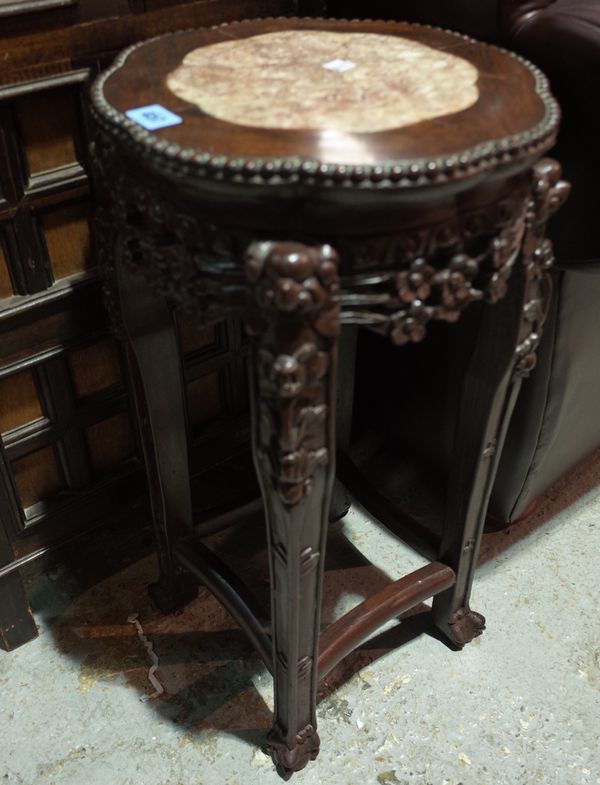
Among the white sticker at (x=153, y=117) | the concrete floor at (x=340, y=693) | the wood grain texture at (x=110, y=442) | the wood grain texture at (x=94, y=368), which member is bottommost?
the concrete floor at (x=340, y=693)

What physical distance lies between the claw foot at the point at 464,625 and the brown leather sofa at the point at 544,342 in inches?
7.4

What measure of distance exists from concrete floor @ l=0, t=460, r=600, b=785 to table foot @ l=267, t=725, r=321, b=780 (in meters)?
0.02

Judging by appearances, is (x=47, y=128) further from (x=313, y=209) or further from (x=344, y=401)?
(x=344, y=401)

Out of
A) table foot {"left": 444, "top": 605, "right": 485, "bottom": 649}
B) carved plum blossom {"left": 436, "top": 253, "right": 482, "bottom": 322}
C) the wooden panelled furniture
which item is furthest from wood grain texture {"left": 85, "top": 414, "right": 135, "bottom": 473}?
carved plum blossom {"left": 436, "top": 253, "right": 482, "bottom": 322}

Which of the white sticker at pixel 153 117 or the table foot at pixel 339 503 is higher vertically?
the white sticker at pixel 153 117

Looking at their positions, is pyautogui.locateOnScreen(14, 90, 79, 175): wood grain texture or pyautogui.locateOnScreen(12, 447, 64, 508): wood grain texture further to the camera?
pyautogui.locateOnScreen(12, 447, 64, 508): wood grain texture

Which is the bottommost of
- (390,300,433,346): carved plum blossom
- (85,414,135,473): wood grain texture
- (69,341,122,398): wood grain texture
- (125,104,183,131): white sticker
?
(85,414,135,473): wood grain texture

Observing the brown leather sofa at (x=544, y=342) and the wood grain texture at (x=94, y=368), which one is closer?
the brown leather sofa at (x=544, y=342)

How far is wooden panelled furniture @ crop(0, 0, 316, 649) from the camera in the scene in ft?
2.67

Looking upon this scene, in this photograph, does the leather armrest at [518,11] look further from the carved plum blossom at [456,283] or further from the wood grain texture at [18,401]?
the wood grain texture at [18,401]

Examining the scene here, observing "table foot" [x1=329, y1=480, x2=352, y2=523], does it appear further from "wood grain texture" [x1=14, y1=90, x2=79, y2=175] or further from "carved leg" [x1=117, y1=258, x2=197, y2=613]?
"wood grain texture" [x1=14, y1=90, x2=79, y2=175]

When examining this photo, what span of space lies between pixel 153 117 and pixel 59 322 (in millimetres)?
379

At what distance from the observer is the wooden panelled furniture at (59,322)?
0.81m

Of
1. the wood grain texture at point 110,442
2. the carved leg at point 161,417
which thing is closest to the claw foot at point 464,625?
the carved leg at point 161,417
